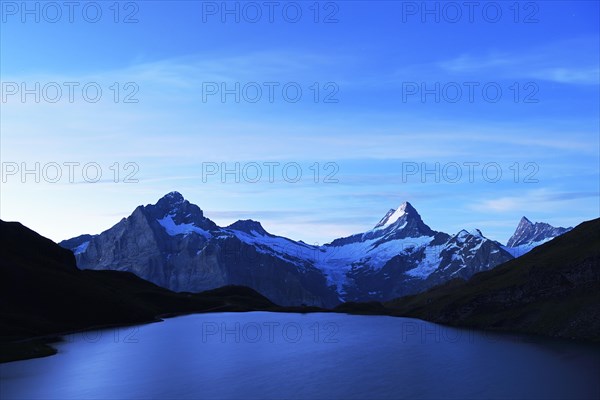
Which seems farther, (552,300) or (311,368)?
(552,300)

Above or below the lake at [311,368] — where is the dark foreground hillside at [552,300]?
above

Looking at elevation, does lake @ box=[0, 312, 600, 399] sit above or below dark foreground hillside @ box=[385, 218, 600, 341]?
below

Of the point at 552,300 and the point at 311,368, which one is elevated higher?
the point at 552,300

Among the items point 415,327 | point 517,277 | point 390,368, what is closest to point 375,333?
point 415,327

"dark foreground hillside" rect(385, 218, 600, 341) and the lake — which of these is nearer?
the lake

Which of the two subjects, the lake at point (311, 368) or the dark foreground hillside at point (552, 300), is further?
the dark foreground hillside at point (552, 300)

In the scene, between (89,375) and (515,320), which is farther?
(515,320)

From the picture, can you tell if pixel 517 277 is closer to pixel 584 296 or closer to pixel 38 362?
pixel 584 296

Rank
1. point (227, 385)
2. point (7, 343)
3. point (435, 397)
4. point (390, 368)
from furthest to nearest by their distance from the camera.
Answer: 1. point (7, 343)
2. point (390, 368)
3. point (227, 385)
4. point (435, 397)
